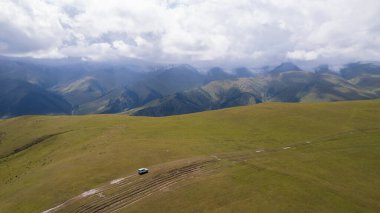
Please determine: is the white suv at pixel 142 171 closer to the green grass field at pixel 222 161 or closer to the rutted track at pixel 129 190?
the rutted track at pixel 129 190

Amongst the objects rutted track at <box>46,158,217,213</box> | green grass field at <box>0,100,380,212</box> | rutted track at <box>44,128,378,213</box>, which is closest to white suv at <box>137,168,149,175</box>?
rutted track at <box>44,128,378,213</box>

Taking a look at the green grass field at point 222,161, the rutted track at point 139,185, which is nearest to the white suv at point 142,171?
the rutted track at point 139,185

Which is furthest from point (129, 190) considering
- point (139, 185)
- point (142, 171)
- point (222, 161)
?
point (222, 161)

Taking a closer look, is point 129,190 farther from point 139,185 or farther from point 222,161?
point 222,161

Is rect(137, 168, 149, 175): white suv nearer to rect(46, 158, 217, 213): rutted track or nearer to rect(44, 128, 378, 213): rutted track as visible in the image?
rect(44, 128, 378, 213): rutted track

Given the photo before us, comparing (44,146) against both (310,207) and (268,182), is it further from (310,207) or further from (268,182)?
(310,207)

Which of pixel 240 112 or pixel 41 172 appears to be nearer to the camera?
pixel 41 172

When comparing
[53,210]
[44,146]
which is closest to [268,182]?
[53,210]
